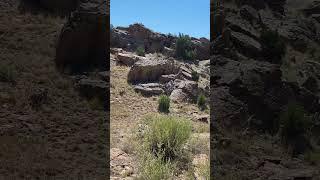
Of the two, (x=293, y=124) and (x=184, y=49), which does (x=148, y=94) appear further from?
(x=184, y=49)

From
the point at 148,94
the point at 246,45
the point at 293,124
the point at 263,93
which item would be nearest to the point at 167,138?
the point at 293,124

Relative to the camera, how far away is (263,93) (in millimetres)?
12766

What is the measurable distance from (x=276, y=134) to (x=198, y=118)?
214 inches

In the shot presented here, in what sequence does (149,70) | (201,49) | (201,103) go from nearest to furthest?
(201,103) < (149,70) < (201,49)

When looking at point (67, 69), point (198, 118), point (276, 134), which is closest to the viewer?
point (276, 134)

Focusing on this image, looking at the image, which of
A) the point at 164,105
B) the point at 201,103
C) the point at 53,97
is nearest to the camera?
the point at 53,97

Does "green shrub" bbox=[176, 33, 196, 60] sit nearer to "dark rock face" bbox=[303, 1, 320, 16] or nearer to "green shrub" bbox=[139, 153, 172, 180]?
"dark rock face" bbox=[303, 1, 320, 16]

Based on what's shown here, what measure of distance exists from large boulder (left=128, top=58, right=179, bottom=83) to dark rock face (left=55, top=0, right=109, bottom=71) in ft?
28.4

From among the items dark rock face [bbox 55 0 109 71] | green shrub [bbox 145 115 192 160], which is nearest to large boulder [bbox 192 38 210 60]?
dark rock face [bbox 55 0 109 71]

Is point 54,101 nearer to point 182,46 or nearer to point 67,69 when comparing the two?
point 67,69

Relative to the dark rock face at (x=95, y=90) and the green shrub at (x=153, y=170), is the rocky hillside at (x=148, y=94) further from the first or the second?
the dark rock face at (x=95, y=90)

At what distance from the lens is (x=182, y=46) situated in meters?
34.9

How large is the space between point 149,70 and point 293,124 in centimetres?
1185

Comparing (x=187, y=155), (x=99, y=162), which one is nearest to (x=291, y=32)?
(x=187, y=155)
